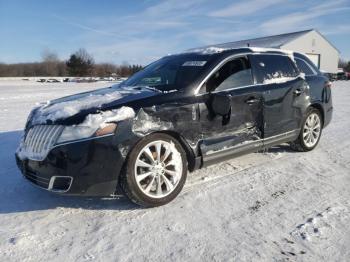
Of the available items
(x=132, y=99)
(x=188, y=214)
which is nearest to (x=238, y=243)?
(x=188, y=214)

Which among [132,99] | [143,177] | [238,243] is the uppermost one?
[132,99]

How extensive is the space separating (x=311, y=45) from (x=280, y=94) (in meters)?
51.0

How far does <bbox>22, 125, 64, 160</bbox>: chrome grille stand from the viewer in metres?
3.45

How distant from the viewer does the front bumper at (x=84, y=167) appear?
333 cm

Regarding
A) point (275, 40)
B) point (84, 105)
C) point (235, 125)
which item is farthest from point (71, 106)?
point (275, 40)

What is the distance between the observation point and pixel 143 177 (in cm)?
362

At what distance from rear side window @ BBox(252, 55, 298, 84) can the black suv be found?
0.02 metres

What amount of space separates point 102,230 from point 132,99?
4.48 ft

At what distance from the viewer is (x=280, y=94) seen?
502 centimetres

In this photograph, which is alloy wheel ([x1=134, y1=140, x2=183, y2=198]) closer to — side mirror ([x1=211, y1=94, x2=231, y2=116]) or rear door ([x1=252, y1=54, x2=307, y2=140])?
side mirror ([x1=211, y1=94, x2=231, y2=116])

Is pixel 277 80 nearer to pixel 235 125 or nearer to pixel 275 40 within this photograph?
pixel 235 125

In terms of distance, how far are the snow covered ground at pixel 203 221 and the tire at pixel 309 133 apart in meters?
0.84

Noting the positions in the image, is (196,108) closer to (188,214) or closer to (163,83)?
(163,83)

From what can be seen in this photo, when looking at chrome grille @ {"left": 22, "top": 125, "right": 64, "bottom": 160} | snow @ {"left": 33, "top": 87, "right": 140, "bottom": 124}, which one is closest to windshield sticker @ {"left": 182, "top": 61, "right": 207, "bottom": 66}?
snow @ {"left": 33, "top": 87, "right": 140, "bottom": 124}
